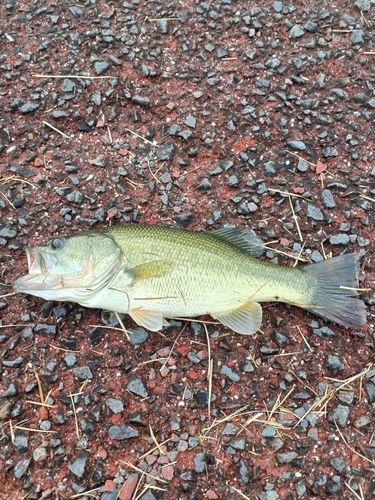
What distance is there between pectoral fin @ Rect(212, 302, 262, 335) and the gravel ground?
0.49 feet

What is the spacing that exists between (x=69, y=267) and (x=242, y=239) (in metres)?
1.61

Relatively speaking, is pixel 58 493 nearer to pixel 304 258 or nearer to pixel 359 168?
pixel 304 258

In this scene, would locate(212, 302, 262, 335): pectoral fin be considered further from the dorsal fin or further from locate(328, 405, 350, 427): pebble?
locate(328, 405, 350, 427): pebble

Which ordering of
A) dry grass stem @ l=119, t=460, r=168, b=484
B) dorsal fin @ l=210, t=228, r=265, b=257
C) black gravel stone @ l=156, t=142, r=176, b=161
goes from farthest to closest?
black gravel stone @ l=156, t=142, r=176, b=161, dorsal fin @ l=210, t=228, r=265, b=257, dry grass stem @ l=119, t=460, r=168, b=484

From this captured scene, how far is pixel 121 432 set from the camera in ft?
11.6

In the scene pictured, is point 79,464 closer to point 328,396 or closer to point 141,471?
point 141,471

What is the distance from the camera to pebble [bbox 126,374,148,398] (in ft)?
12.0

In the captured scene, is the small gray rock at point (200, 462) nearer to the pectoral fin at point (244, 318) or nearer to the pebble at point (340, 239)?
the pectoral fin at point (244, 318)

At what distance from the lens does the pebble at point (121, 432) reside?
3537 millimetres

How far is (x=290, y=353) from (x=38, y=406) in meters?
2.30

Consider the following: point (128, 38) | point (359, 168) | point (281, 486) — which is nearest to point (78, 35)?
point (128, 38)

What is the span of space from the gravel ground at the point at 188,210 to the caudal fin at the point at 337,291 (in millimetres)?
195

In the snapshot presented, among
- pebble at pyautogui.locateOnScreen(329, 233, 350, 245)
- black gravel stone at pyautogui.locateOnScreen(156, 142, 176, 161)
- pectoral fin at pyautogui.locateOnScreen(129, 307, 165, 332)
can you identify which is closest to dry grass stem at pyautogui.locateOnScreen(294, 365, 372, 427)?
pebble at pyautogui.locateOnScreen(329, 233, 350, 245)

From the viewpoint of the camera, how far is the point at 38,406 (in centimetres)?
365
